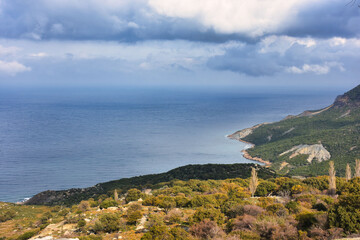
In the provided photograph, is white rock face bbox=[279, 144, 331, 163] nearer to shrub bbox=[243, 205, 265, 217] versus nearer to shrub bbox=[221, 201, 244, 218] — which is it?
shrub bbox=[221, 201, 244, 218]

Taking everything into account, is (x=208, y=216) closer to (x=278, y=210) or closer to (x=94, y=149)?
(x=278, y=210)

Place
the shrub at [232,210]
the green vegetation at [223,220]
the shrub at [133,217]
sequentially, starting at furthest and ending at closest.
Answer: the shrub at [133,217], the shrub at [232,210], the green vegetation at [223,220]

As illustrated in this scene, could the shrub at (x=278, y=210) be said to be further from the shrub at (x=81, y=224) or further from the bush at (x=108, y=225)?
the shrub at (x=81, y=224)

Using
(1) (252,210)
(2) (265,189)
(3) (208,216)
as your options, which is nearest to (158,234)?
(3) (208,216)

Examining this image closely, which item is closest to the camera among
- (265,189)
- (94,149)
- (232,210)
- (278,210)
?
(278,210)

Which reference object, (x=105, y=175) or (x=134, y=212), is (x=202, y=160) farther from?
(x=134, y=212)

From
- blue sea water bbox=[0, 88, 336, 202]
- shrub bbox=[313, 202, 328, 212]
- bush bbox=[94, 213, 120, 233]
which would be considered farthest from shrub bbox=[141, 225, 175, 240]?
blue sea water bbox=[0, 88, 336, 202]

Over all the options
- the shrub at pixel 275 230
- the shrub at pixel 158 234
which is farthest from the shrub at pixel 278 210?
the shrub at pixel 158 234
